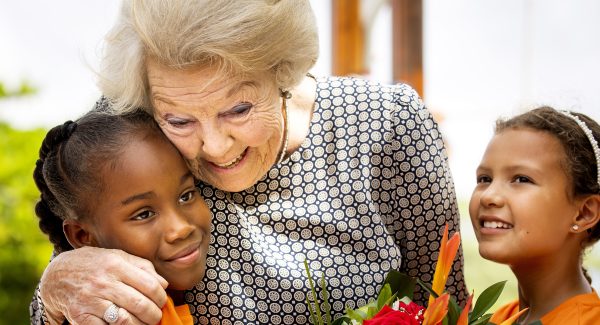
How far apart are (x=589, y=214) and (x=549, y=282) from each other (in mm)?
209

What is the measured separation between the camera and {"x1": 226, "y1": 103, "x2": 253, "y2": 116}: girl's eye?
6.36ft

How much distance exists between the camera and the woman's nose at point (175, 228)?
190 cm

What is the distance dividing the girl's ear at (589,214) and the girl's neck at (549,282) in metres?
0.09

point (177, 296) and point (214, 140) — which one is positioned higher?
point (214, 140)

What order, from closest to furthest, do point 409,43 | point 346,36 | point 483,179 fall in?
point 483,179
point 409,43
point 346,36

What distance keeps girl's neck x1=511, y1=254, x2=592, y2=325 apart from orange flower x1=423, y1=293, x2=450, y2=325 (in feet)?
2.20

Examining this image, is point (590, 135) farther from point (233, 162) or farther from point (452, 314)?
point (233, 162)

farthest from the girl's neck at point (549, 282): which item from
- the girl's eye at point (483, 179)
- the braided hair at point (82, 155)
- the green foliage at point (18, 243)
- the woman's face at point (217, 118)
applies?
the green foliage at point (18, 243)

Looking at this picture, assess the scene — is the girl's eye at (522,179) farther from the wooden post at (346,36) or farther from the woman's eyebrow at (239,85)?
the wooden post at (346,36)

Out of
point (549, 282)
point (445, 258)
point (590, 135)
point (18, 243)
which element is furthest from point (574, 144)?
point (18, 243)

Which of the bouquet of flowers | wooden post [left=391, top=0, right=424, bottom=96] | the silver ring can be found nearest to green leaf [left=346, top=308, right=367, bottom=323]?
the bouquet of flowers

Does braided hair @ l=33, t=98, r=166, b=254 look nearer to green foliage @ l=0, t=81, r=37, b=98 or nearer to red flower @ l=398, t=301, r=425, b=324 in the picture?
red flower @ l=398, t=301, r=425, b=324

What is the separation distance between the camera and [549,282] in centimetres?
214

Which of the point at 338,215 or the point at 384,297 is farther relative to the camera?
the point at 338,215
